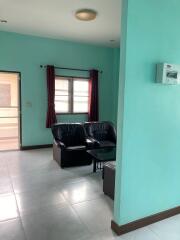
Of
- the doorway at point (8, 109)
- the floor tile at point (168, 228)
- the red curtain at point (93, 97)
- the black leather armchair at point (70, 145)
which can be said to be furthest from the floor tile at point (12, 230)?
the doorway at point (8, 109)

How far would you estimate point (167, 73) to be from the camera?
2.18 metres

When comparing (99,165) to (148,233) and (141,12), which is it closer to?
(148,233)

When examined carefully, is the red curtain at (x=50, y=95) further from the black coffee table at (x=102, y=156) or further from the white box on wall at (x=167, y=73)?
the white box on wall at (x=167, y=73)

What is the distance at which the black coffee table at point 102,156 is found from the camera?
11.9 ft

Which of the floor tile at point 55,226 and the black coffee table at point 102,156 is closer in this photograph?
the floor tile at point 55,226

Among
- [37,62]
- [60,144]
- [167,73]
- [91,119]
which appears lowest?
[60,144]

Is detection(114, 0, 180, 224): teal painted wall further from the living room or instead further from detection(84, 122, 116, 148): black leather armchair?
detection(84, 122, 116, 148): black leather armchair

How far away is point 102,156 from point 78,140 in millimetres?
1182

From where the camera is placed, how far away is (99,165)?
4367 mm

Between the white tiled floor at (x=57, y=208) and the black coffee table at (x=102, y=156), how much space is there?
0.28m

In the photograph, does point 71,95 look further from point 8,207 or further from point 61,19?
point 8,207

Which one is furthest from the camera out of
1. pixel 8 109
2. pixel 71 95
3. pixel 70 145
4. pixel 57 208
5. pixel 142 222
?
pixel 8 109

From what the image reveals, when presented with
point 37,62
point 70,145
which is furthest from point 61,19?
point 70,145

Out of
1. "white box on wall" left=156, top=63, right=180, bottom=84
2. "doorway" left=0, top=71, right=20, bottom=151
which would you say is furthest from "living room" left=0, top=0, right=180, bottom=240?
"doorway" left=0, top=71, right=20, bottom=151
